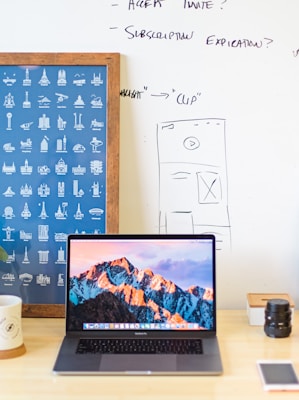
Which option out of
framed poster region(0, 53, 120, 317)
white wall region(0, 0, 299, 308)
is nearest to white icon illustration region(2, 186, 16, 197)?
framed poster region(0, 53, 120, 317)

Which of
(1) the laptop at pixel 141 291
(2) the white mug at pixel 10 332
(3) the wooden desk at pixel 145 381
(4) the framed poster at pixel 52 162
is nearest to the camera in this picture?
(3) the wooden desk at pixel 145 381

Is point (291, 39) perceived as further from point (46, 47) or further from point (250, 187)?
point (46, 47)

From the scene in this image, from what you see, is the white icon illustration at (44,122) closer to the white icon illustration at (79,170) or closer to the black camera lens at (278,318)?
the white icon illustration at (79,170)

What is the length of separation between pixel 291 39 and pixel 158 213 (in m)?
0.65

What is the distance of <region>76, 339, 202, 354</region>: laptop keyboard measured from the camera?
4.18 ft

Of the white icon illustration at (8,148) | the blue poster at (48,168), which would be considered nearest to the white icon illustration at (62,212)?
the blue poster at (48,168)

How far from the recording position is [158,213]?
159 centimetres

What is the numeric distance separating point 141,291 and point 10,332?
344mm

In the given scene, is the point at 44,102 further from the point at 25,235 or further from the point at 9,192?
the point at 25,235

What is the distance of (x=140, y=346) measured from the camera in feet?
4.27

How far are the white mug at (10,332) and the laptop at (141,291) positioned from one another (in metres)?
0.12

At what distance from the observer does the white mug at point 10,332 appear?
1.25 m

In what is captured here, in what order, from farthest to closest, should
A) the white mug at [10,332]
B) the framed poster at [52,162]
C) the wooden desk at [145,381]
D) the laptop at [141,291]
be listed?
the framed poster at [52,162]
the laptop at [141,291]
the white mug at [10,332]
the wooden desk at [145,381]

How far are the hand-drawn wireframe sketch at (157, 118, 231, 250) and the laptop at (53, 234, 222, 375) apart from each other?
20 cm
